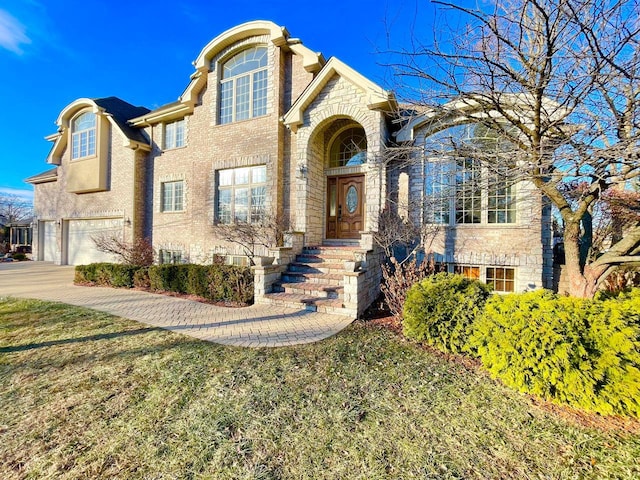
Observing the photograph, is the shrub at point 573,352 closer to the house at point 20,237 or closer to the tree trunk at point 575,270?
the tree trunk at point 575,270

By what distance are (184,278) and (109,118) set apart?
1133 cm

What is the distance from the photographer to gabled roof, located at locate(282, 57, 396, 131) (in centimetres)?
777

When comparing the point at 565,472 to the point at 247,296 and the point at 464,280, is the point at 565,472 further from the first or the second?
the point at 247,296

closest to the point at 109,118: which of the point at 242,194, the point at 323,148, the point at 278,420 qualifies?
the point at 242,194

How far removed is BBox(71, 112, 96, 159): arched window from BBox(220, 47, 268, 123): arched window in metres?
8.93

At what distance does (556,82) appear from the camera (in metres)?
3.58

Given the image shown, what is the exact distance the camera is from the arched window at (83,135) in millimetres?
14719

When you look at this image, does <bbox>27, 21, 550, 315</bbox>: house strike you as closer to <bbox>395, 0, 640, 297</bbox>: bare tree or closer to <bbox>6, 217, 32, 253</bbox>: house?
<bbox>395, 0, 640, 297</bbox>: bare tree

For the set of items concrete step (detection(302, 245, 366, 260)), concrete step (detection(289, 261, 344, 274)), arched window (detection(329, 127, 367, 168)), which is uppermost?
arched window (detection(329, 127, 367, 168))

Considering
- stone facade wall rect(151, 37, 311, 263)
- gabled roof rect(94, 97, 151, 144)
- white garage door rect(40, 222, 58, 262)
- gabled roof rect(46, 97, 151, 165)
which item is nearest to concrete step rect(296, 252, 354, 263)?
stone facade wall rect(151, 37, 311, 263)

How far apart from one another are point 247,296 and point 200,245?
5.25 m

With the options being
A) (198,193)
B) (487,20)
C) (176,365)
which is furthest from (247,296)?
(487,20)

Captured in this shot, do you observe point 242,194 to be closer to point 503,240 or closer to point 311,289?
point 311,289

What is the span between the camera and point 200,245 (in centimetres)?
1145
